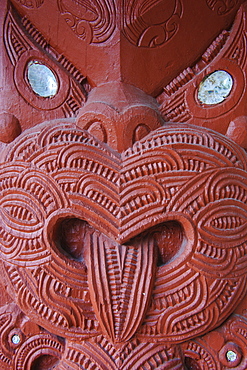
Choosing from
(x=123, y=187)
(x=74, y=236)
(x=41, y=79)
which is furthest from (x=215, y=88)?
(x=74, y=236)

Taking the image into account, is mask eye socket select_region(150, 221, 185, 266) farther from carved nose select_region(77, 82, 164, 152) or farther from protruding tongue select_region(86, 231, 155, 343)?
carved nose select_region(77, 82, 164, 152)

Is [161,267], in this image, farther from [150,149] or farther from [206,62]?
[206,62]

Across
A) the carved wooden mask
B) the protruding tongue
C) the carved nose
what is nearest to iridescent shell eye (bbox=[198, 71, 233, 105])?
the carved wooden mask

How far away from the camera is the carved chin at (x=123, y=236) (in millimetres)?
1359

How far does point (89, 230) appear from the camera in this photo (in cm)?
146

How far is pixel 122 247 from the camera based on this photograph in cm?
140

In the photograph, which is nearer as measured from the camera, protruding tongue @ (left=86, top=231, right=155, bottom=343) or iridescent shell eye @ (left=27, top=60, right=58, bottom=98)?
protruding tongue @ (left=86, top=231, right=155, bottom=343)

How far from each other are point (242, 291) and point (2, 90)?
4.31ft

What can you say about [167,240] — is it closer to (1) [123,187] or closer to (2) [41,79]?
(1) [123,187]

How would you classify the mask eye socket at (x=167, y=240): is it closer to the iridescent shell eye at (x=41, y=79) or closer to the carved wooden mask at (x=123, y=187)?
the carved wooden mask at (x=123, y=187)

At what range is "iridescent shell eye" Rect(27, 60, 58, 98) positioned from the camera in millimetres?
1561

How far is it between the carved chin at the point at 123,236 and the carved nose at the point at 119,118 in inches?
2.0

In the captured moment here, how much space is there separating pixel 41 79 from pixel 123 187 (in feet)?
2.05

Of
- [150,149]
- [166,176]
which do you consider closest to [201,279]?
[166,176]
